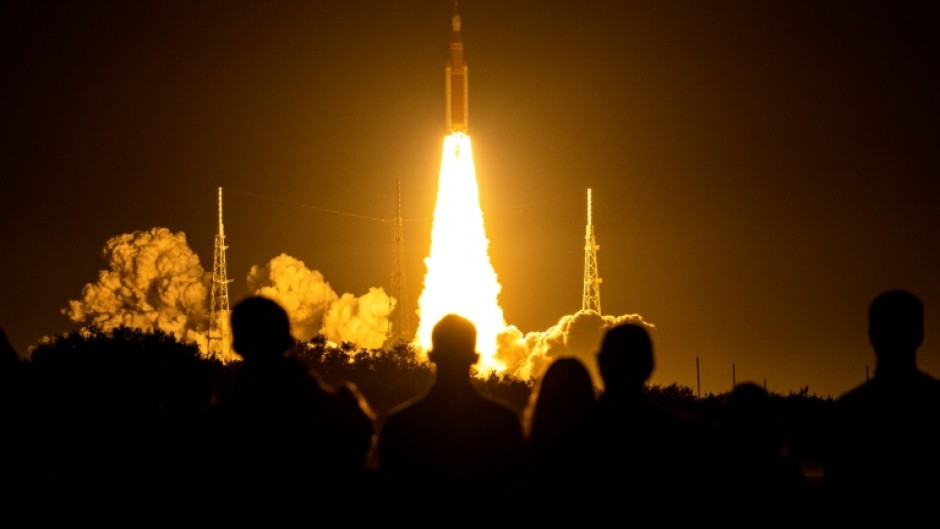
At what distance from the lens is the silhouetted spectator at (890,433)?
656 centimetres

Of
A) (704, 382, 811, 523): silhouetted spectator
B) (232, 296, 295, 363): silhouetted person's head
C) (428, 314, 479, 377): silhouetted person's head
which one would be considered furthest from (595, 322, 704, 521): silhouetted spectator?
(232, 296, 295, 363): silhouetted person's head

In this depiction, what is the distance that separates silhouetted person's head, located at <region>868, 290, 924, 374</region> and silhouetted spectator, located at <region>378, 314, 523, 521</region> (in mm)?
1754

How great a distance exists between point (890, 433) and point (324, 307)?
7457 cm

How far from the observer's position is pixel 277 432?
6656 millimetres

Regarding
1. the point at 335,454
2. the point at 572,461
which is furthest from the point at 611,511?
the point at 335,454

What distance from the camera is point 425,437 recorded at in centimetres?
669

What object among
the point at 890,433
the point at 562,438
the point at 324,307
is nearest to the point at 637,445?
the point at 562,438

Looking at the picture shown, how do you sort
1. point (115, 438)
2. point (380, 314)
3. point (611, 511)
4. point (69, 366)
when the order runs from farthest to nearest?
point (380, 314) < point (69, 366) < point (115, 438) < point (611, 511)

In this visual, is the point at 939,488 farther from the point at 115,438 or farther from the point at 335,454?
the point at 115,438

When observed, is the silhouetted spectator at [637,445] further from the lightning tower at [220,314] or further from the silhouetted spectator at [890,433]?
the lightning tower at [220,314]

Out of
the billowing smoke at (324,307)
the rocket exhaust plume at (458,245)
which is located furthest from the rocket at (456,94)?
the billowing smoke at (324,307)

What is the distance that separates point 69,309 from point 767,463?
7913cm

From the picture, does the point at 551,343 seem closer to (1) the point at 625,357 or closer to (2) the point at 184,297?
(2) the point at 184,297

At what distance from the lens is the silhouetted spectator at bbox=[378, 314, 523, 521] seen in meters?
6.64
